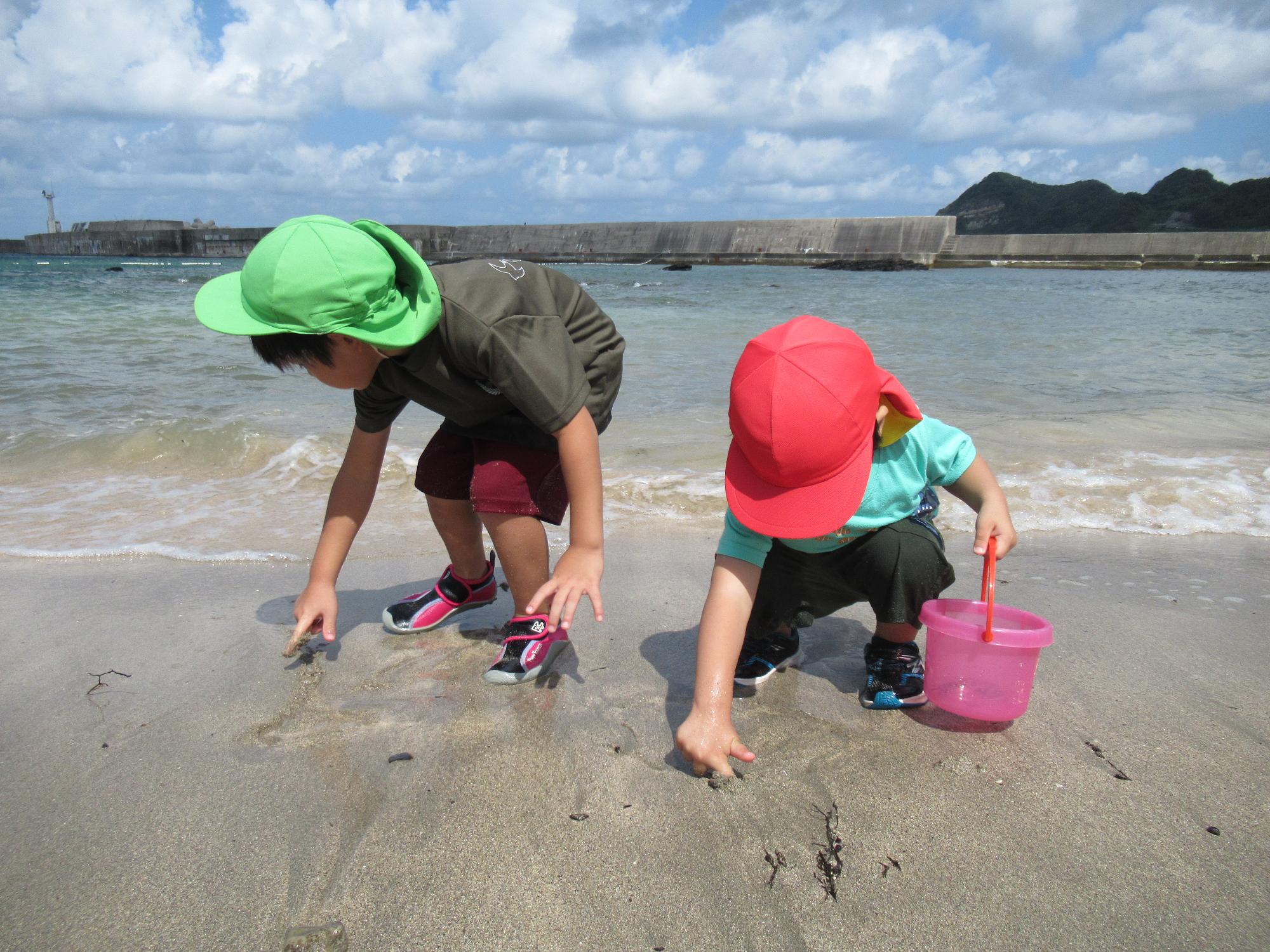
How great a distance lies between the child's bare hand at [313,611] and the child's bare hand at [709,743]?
806 millimetres

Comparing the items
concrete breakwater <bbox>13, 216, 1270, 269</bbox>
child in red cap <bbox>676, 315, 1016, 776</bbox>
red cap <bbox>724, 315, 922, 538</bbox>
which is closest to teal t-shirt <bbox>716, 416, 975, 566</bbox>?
child in red cap <bbox>676, 315, 1016, 776</bbox>

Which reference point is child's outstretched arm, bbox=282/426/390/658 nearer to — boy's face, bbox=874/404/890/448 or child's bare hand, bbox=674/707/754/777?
child's bare hand, bbox=674/707/754/777

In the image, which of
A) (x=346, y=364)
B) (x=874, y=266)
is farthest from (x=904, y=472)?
(x=874, y=266)

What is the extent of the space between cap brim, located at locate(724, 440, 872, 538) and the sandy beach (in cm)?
44

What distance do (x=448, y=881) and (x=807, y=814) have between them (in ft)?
1.85

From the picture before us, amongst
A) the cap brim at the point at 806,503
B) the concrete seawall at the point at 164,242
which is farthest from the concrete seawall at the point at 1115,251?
the concrete seawall at the point at 164,242

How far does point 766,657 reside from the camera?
75.4 inches

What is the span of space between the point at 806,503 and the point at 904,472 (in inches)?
12.9

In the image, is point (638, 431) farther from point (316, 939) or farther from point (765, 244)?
point (765, 244)

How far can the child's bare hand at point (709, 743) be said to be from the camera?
1.42 m

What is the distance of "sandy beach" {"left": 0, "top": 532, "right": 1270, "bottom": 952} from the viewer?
3.83ft

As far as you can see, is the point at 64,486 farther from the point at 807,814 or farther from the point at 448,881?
the point at 807,814

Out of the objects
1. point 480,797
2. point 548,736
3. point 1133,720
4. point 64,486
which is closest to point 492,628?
point 548,736

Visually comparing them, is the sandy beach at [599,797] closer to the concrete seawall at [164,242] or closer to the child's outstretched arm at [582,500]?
the child's outstretched arm at [582,500]
